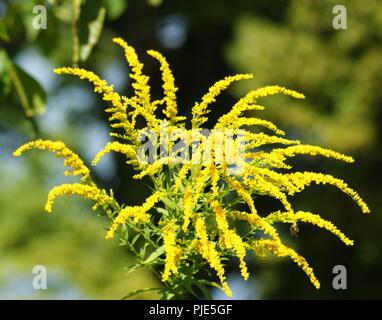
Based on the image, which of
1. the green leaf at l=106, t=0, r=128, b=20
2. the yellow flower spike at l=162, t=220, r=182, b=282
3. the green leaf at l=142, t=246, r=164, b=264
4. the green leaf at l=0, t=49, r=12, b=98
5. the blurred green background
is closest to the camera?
the yellow flower spike at l=162, t=220, r=182, b=282

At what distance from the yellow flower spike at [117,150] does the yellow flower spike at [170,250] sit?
0.27 metres

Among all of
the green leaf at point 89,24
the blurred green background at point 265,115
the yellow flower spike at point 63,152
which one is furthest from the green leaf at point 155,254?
the blurred green background at point 265,115

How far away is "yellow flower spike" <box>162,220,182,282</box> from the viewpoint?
9.07 ft

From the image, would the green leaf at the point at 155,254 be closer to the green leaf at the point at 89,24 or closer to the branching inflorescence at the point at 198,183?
the branching inflorescence at the point at 198,183

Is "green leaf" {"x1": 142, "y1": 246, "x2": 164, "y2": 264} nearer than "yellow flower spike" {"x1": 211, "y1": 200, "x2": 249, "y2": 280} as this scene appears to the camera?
No

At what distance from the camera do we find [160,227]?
307 centimetres

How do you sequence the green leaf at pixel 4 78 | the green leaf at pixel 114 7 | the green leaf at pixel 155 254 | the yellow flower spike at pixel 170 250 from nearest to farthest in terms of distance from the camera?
the yellow flower spike at pixel 170 250, the green leaf at pixel 155 254, the green leaf at pixel 4 78, the green leaf at pixel 114 7

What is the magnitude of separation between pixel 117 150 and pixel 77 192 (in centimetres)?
21

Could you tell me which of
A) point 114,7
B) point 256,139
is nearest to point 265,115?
point 114,7

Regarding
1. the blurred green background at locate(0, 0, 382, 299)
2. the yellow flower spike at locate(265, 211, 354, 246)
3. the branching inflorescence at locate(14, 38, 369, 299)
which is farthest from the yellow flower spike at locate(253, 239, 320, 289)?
the blurred green background at locate(0, 0, 382, 299)

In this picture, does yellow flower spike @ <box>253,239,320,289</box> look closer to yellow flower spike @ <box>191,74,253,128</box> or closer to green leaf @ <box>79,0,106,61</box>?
yellow flower spike @ <box>191,74,253,128</box>

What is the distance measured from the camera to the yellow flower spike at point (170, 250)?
109 inches

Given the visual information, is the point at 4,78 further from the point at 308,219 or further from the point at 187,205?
the point at 308,219

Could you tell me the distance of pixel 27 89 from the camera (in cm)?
442
